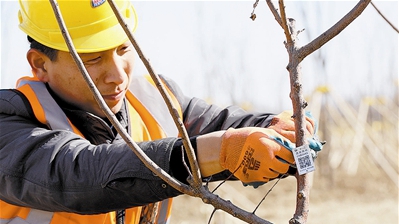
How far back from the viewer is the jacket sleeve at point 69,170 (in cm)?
169

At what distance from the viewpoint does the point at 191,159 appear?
1468 millimetres

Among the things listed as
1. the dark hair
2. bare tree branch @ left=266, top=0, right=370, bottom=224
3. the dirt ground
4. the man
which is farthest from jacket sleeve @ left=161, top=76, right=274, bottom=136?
the dirt ground

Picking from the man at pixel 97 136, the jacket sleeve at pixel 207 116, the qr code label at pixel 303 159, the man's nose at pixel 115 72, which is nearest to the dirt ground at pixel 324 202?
the jacket sleeve at pixel 207 116

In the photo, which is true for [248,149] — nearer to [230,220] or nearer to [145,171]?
[145,171]

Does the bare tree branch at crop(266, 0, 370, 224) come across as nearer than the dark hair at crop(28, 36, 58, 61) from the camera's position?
Yes

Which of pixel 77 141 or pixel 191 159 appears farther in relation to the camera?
pixel 77 141

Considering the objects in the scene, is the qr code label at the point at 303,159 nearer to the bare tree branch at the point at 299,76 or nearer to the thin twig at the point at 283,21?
the bare tree branch at the point at 299,76

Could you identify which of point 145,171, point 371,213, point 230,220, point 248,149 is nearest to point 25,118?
point 145,171

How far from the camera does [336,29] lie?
58.7 inches

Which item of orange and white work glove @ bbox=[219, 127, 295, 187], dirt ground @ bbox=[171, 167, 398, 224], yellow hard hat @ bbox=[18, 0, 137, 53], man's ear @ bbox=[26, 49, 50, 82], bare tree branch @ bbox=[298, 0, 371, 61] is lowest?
dirt ground @ bbox=[171, 167, 398, 224]

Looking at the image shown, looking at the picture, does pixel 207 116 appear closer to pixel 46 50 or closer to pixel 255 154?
pixel 46 50

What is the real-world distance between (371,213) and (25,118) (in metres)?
6.13

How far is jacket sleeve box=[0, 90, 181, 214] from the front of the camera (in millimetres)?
1689

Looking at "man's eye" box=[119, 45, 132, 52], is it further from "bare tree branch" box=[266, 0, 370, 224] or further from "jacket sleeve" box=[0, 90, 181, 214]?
"bare tree branch" box=[266, 0, 370, 224]
